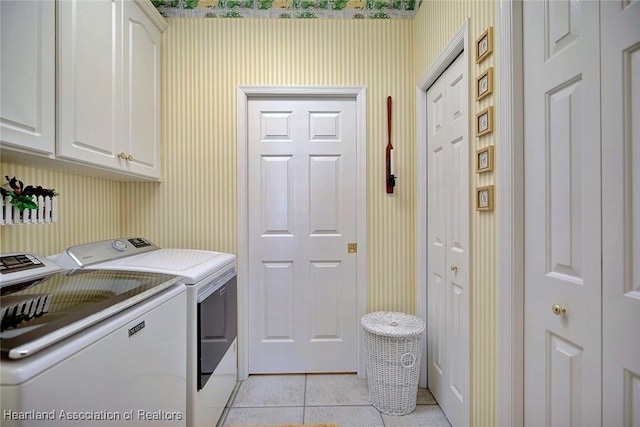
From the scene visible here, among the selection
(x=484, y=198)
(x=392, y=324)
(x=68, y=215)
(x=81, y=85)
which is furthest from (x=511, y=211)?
(x=68, y=215)

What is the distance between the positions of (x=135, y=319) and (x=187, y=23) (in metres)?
2.06

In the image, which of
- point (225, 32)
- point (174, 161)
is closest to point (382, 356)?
point (174, 161)

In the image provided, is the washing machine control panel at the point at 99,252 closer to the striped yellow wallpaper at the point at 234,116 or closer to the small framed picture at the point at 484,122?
the striped yellow wallpaper at the point at 234,116

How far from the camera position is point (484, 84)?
122 cm

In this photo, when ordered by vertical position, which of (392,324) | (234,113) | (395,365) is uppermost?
(234,113)

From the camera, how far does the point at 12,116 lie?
98 cm

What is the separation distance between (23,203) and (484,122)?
1996mm

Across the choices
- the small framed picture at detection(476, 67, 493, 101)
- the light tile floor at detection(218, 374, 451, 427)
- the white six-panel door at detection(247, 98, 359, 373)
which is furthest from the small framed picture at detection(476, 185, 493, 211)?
the light tile floor at detection(218, 374, 451, 427)

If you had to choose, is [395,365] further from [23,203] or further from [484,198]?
[23,203]

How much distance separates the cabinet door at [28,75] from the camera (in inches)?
38.2

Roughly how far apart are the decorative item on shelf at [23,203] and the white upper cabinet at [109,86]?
0.85 ft

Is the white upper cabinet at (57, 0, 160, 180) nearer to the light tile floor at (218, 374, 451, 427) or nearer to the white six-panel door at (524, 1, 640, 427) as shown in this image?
the light tile floor at (218, 374, 451, 427)

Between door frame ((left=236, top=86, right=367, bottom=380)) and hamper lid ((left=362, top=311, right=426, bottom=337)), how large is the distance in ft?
0.69

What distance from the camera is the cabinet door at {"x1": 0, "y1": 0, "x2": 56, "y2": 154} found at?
0.97 m
